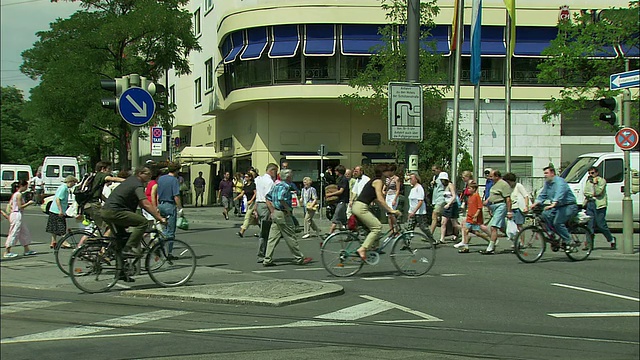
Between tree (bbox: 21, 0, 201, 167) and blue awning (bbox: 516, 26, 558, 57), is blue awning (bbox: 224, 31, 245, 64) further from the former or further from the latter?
blue awning (bbox: 516, 26, 558, 57)

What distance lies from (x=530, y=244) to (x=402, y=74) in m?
14.2

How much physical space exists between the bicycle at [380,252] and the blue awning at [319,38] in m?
22.3

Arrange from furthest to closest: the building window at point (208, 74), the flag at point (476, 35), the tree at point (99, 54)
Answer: the building window at point (208, 74)
the tree at point (99, 54)
the flag at point (476, 35)

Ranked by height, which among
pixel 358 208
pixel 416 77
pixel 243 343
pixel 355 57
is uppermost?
pixel 355 57

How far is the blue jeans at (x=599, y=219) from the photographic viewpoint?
42.7ft

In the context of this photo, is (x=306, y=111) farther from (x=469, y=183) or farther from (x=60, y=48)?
(x=469, y=183)

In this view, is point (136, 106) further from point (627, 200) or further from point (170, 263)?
point (627, 200)

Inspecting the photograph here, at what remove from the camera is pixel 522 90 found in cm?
3322

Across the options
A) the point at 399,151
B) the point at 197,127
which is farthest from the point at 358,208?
the point at 197,127

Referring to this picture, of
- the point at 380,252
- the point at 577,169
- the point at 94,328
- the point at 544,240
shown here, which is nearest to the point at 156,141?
the point at 577,169

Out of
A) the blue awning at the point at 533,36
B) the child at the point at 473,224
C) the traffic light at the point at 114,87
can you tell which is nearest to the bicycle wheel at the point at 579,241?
the child at the point at 473,224

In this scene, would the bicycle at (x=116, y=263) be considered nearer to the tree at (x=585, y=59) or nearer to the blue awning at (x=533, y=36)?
the tree at (x=585, y=59)

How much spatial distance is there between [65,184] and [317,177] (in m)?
20.3

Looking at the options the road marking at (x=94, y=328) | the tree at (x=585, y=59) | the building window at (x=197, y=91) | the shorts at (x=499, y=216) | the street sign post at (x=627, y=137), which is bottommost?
the road marking at (x=94, y=328)
